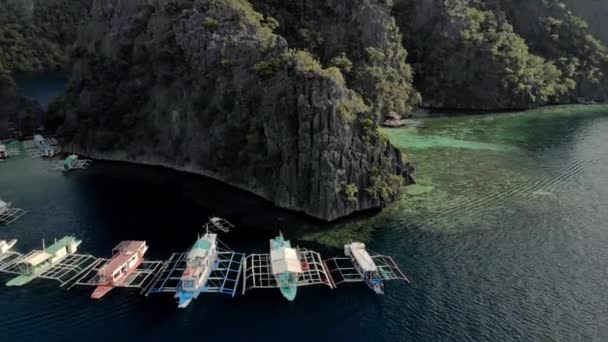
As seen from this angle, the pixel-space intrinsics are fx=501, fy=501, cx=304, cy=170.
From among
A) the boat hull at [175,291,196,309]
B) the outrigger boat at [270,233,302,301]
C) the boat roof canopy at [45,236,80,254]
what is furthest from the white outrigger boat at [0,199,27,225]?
the outrigger boat at [270,233,302,301]

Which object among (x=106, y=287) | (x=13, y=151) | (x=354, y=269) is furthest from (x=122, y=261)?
(x=13, y=151)

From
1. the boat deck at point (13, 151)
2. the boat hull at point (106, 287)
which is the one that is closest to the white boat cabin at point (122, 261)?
the boat hull at point (106, 287)

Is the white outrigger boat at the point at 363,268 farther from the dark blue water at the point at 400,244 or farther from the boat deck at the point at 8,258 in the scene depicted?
the boat deck at the point at 8,258

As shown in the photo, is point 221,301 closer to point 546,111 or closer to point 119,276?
point 119,276

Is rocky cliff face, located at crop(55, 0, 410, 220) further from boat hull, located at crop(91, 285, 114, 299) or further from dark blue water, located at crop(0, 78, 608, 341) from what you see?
boat hull, located at crop(91, 285, 114, 299)

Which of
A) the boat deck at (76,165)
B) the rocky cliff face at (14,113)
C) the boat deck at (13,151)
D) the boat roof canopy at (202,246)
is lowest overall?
the boat roof canopy at (202,246)

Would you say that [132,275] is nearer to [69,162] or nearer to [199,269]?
[199,269]
